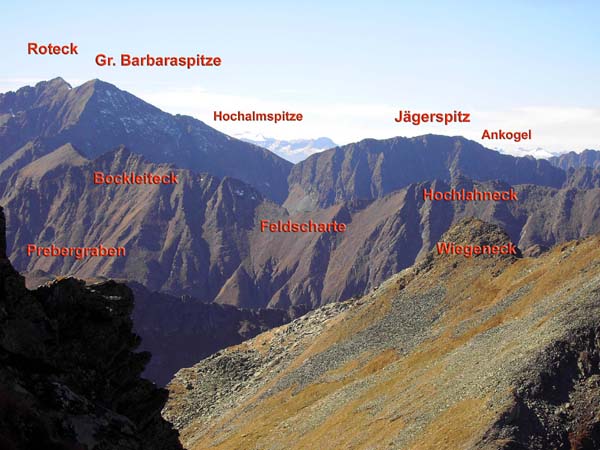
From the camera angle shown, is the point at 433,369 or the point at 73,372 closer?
the point at 73,372

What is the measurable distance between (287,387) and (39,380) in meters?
72.7

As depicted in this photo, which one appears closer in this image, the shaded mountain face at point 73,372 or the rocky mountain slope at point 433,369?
the shaded mountain face at point 73,372

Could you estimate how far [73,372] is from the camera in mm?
34750

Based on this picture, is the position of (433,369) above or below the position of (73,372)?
below

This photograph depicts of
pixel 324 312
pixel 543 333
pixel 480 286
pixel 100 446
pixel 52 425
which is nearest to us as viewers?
pixel 52 425

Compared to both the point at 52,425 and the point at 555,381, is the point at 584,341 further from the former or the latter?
the point at 52,425

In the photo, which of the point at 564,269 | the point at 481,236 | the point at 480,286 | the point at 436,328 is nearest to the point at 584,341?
the point at 564,269

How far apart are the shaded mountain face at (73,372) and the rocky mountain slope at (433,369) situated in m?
24.1

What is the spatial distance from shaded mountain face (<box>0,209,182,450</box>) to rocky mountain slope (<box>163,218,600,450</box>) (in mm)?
24140

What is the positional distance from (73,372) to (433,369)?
45.9 metres

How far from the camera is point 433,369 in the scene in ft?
241

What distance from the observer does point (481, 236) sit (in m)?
114

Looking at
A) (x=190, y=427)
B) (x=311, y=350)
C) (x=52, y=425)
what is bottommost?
(x=190, y=427)

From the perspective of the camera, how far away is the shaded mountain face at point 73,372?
2289 centimetres
